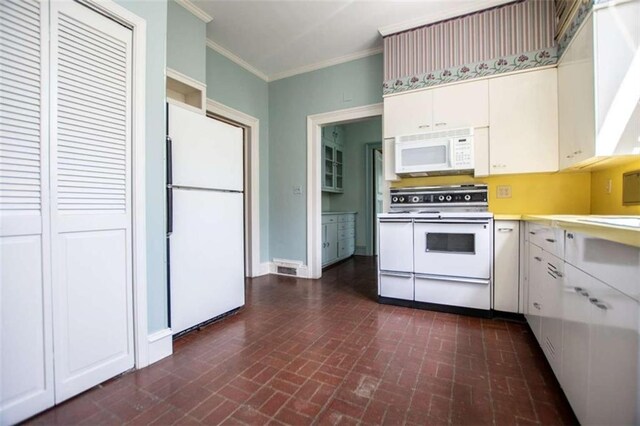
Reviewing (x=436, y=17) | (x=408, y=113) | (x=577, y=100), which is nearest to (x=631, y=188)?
(x=577, y=100)

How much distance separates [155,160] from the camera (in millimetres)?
→ 1818

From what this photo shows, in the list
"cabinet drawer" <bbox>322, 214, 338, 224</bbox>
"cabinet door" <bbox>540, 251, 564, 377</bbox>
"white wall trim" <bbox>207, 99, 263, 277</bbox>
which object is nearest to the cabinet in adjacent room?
"cabinet drawer" <bbox>322, 214, 338, 224</bbox>

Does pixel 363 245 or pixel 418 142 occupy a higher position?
pixel 418 142

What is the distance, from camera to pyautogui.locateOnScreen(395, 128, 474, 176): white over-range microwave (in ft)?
8.95

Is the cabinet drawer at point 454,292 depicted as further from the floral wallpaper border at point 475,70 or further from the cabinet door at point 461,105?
the floral wallpaper border at point 475,70

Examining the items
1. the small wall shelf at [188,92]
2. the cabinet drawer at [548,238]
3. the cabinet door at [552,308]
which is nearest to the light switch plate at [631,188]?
the cabinet drawer at [548,238]

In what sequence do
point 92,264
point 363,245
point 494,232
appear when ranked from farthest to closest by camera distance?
point 363,245 < point 494,232 < point 92,264

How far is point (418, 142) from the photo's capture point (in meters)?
2.91

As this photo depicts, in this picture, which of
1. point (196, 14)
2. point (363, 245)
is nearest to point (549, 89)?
point (196, 14)

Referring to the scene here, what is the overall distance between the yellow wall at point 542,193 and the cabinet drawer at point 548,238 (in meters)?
0.80

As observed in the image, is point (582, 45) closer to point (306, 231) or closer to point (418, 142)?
point (418, 142)

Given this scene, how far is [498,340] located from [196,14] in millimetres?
4020

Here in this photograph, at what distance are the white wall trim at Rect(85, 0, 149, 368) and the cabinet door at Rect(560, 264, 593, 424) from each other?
226 cm

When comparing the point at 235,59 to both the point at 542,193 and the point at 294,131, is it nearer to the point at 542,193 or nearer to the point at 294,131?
the point at 294,131
